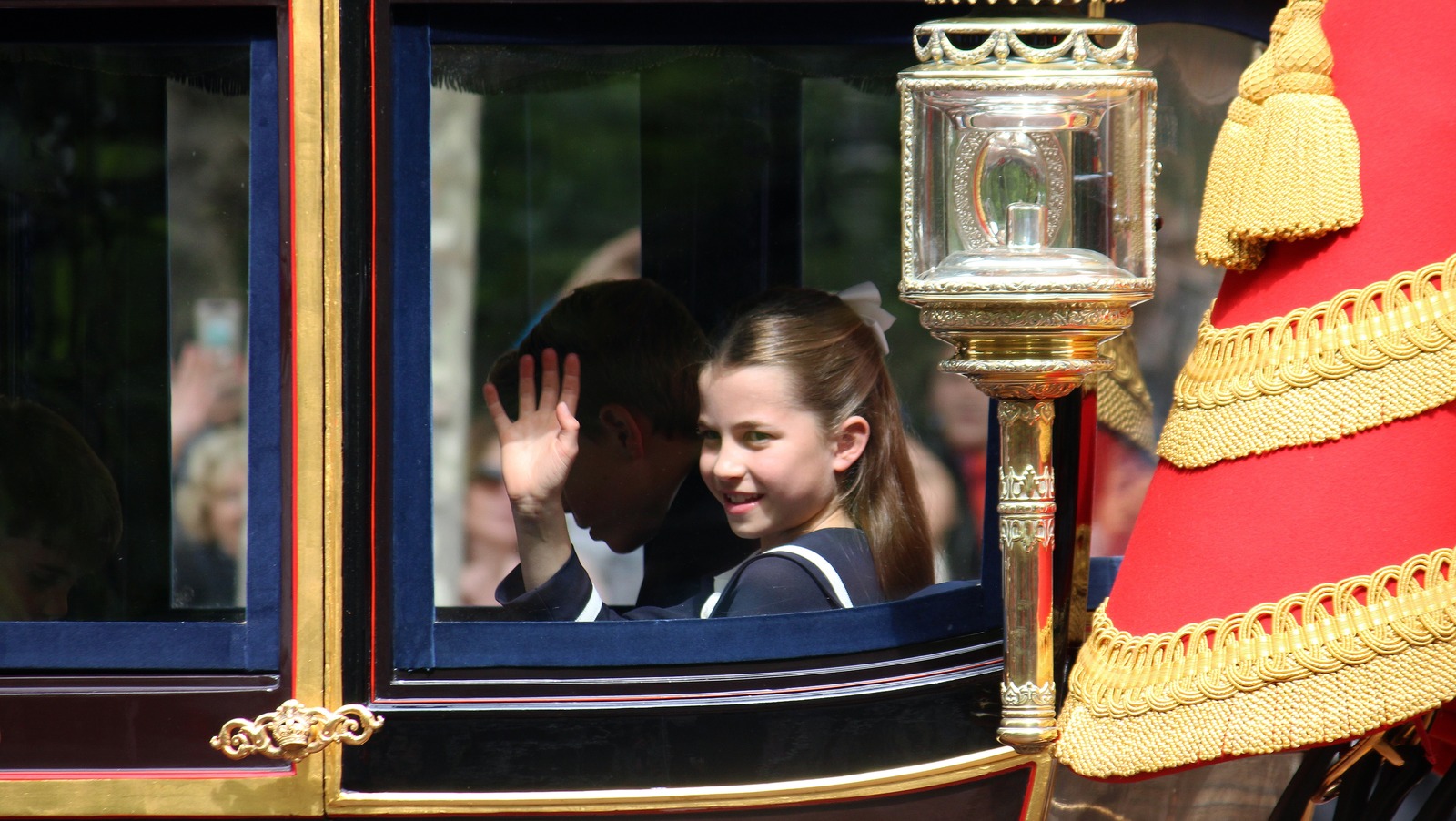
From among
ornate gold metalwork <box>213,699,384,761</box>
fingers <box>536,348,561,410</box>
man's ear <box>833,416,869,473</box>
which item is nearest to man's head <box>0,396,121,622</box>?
ornate gold metalwork <box>213,699,384,761</box>

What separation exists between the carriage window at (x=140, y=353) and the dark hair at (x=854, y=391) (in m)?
0.54

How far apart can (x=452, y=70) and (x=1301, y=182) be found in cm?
89

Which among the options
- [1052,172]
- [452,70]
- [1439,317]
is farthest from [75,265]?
[1439,317]

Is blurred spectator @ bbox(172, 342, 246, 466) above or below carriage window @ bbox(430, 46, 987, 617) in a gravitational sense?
below

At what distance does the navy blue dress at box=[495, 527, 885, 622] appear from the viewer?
1731 millimetres

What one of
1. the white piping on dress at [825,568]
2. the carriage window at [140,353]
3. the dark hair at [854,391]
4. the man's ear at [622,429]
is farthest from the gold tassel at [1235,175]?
the carriage window at [140,353]

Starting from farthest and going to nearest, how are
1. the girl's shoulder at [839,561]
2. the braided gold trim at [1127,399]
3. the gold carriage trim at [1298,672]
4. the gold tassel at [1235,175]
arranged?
the braided gold trim at [1127,399] < the girl's shoulder at [839,561] < the gold tassel at [1235,175] < the gold carriage trim at [1298,672]

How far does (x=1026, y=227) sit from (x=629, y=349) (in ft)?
1.57

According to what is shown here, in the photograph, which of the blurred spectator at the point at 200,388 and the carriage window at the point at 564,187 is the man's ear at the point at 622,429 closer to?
the carriage window at the point at 564,187

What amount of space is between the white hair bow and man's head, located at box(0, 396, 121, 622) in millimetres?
862

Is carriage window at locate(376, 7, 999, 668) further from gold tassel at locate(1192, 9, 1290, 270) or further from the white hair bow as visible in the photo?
gold tassel at locate(1192, 9, 1290, 270)

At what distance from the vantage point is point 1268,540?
4.71 ft

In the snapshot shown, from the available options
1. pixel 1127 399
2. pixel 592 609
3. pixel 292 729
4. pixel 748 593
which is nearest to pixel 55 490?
pixel 292 729

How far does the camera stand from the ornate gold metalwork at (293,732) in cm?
165
